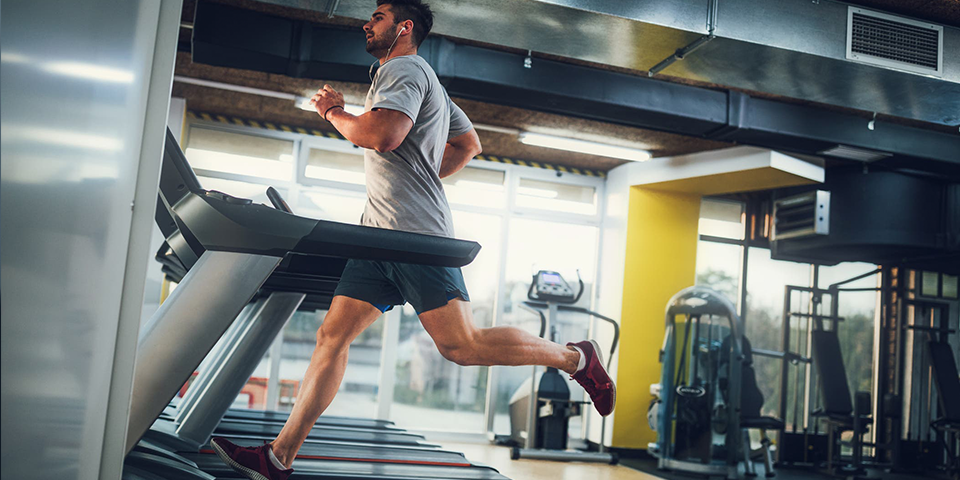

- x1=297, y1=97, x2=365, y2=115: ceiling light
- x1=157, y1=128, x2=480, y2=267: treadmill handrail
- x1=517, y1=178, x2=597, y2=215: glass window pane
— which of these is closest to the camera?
x1=157, y1=128, x2=480, y2=267: treadmill handrail

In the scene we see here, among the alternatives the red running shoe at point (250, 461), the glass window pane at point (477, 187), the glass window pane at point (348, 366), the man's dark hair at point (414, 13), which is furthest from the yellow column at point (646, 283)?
the red running shoe at point (250, 461)

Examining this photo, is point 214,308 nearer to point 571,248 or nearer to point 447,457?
point 447,457

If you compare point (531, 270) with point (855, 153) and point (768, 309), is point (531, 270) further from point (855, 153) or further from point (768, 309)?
point (855, 153)

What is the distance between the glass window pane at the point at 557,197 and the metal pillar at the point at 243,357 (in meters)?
4.02

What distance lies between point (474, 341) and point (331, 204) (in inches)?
182

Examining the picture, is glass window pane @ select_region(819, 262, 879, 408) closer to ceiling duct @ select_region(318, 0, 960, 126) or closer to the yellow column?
the yellow column

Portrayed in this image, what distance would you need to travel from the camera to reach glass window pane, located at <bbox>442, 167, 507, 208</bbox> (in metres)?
6.65

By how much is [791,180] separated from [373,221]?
4.73 metres

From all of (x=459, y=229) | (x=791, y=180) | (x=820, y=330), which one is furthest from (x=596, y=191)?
(x=820, y=330)

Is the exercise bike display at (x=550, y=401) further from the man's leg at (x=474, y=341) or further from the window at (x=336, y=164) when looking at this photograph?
the man's leg at (x=474, y=341)

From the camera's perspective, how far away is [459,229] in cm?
667

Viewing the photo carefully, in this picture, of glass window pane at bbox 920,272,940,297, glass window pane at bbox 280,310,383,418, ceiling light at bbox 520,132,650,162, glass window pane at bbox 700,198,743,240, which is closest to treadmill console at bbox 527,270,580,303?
ceiling light at bbox 520,132,650,162

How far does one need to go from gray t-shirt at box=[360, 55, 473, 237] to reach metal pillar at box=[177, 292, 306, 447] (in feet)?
3.77

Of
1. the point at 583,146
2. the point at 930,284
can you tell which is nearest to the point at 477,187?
the point at 583,146
